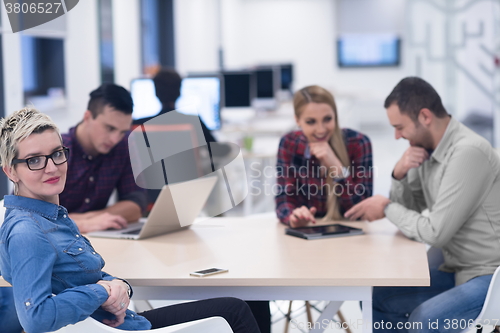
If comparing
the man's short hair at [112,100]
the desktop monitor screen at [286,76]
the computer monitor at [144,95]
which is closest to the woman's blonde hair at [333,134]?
the man's short hair at [112,100]

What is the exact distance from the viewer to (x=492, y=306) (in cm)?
171

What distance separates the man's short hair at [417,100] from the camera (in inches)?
80.6

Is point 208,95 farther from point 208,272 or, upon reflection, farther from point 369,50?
point 369,50

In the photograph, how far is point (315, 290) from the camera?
1.67 metres

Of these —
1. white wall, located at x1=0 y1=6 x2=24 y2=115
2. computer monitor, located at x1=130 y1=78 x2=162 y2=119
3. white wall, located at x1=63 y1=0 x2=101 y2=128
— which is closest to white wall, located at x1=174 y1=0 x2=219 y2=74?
white wall, located at x1=63 y1=0 x2=101 y2=128

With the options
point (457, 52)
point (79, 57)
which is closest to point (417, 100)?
point (79, 57)

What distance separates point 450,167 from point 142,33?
229 inches

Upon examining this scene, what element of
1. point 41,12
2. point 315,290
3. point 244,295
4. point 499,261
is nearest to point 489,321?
point 499,261

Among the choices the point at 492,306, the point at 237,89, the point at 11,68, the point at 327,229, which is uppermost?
the point at 11,68

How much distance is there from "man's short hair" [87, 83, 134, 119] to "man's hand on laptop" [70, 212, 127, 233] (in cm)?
41

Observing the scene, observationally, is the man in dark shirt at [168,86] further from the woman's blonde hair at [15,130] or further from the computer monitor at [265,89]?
the computer monitor at [265,89]

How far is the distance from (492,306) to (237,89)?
4727mm

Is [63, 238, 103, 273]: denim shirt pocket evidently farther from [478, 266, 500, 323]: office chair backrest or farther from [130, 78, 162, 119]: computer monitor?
[130, 78, 162, 119]: computer monitor

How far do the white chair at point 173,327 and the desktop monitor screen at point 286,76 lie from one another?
7.61m
